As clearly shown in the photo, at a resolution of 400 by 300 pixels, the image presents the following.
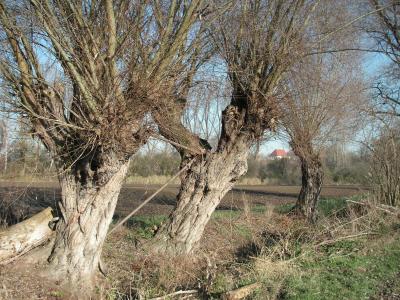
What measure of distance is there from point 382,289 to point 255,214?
24.3 ft

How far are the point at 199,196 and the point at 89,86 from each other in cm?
365

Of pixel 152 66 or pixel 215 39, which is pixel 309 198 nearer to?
pixel 215 39

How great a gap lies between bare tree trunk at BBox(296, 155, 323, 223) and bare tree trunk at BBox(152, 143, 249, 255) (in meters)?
5.94

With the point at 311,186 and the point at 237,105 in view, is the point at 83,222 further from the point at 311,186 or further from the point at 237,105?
Result: the point at 311,186

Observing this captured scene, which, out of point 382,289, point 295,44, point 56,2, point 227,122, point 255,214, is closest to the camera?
point 56,2

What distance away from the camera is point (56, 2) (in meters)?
6.47


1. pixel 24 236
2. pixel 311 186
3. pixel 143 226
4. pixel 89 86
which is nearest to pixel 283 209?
pixel 311 186

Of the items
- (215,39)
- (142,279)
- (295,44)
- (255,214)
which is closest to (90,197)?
(142,279)

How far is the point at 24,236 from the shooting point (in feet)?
24.8

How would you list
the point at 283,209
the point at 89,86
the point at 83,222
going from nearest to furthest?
1. the point at 89,86
2. the point at 83,222
3. the point at 283,209

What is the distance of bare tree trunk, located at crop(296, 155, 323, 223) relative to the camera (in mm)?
14867

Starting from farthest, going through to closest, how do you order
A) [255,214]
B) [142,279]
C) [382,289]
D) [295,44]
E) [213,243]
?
[255,214]
[213,243]
[295,44]
[142,279]
[382,289]

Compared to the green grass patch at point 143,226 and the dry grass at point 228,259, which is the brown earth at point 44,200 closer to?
the green grass patch at point 143,226

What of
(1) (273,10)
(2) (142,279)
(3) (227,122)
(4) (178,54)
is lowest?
(2) (142,279)
